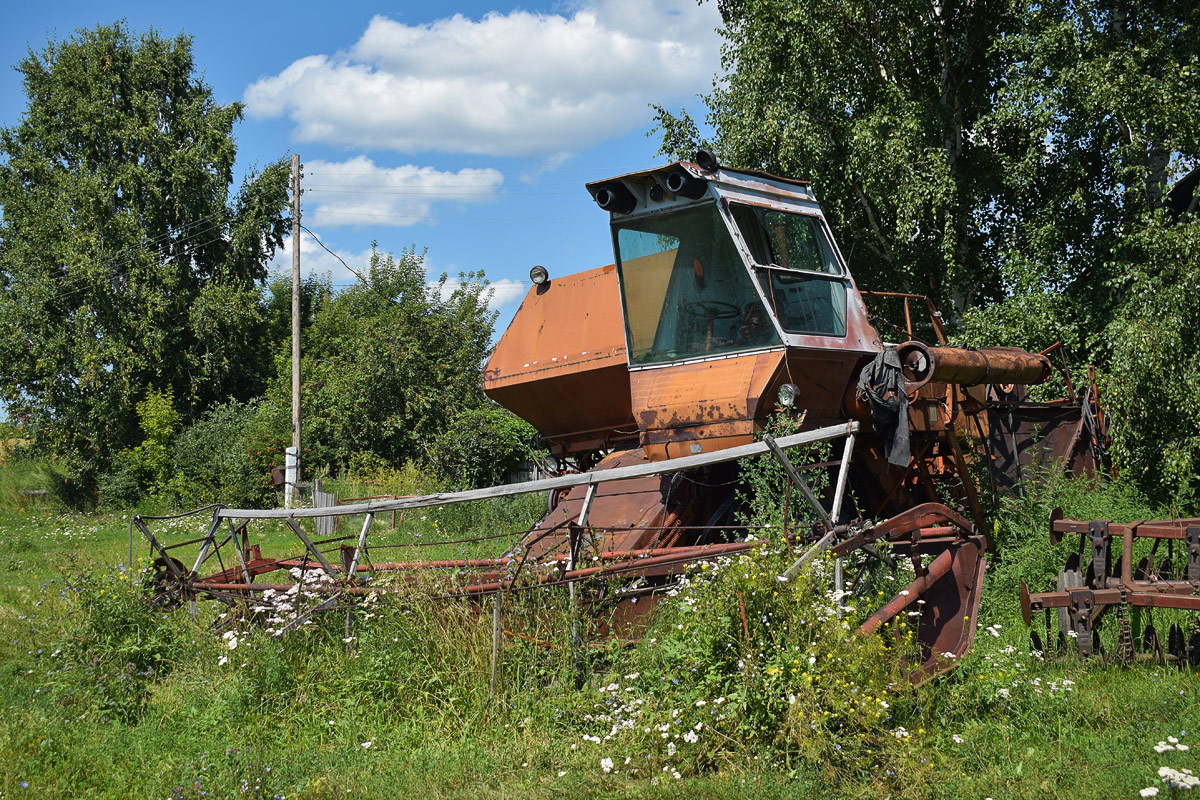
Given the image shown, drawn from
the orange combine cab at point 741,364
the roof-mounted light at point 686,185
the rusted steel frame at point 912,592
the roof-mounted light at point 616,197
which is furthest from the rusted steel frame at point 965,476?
the roof-mounted light at point 616,197

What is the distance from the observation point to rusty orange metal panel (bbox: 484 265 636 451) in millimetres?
8477

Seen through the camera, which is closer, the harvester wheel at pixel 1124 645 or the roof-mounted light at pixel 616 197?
the harvester wheel at pixel 1124 645

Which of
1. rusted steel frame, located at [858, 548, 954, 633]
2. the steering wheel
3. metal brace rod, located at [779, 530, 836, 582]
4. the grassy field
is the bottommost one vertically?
the grassy field

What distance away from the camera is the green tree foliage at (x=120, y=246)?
25.8 m

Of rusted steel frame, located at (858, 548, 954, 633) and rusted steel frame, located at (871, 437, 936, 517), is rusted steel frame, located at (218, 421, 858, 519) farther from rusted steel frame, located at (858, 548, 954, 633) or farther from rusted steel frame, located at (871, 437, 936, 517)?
rusted steel frame, located at (871, 437, 936, 517)

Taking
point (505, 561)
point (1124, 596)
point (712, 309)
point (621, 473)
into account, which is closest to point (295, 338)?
point (712, 309)

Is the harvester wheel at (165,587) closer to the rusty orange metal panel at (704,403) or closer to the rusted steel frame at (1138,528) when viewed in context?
the rusty orange metal panel at (704,403)

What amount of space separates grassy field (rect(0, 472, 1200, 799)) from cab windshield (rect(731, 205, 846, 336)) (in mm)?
2560

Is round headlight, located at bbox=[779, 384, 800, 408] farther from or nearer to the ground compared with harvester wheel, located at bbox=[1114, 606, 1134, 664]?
farther from the ground

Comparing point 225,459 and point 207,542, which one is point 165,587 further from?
point 225,459

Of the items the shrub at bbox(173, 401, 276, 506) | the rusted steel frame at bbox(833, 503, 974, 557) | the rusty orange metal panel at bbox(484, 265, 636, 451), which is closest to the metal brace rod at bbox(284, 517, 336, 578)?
the rusty orange metal panel at bbox(484, 265, 636, 451)

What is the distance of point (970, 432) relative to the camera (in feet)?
30.3

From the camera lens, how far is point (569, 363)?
8.58 meters

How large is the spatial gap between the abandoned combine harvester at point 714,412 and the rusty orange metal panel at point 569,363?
0.03 m
